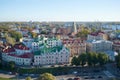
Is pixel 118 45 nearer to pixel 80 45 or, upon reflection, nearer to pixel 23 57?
pixel 80 45

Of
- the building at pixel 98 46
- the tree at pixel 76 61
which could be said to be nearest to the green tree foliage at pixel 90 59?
the tree at pixel 76 61

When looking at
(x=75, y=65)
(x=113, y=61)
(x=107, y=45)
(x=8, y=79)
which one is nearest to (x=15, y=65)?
(x=8, y=79)

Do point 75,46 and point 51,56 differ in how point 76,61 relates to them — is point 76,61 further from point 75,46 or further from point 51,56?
point 75,46

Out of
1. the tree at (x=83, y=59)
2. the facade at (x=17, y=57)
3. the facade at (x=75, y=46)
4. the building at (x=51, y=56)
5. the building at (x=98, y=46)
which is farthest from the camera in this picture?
the building at (x=98, y=46)

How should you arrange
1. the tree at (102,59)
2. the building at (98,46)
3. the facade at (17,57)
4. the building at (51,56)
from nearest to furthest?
the tree at (102,59) < the facade at (17,57) < the building at (51,56) < the building at (98,46)

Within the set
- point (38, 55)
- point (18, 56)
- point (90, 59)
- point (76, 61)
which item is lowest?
point (76, 61)

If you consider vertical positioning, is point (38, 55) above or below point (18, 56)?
above

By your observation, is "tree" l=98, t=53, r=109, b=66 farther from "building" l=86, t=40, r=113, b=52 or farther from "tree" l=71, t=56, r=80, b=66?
"building" l=86, t=40, r=113, b=52

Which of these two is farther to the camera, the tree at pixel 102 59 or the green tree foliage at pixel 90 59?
the tree at pixel 102 59

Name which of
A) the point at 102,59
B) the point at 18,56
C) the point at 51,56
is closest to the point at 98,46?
the point at 102,59

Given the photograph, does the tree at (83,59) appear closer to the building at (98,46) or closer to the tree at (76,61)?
the tree at (76,61)

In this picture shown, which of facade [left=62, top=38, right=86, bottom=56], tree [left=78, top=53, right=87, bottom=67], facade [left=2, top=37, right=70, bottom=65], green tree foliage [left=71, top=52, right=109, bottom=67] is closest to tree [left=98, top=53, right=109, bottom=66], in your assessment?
green tree foliage [left=71, top=52, right=109, bottom=67]
